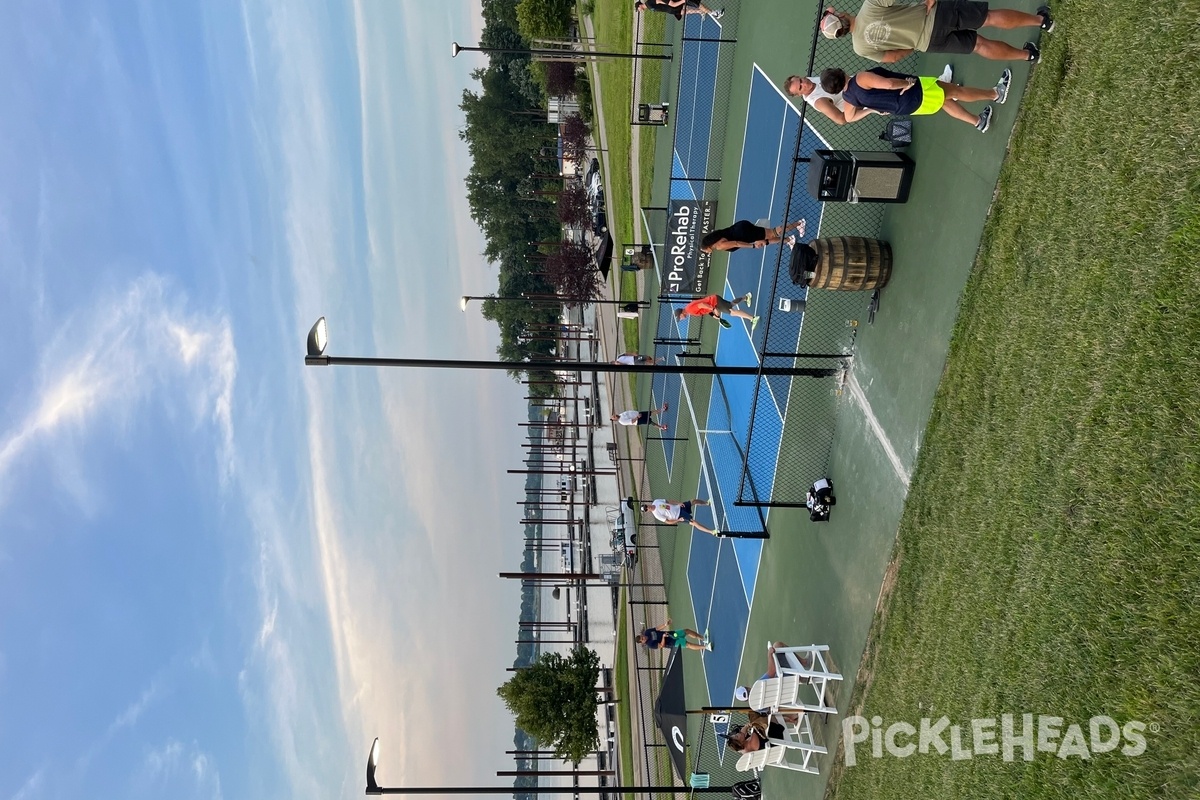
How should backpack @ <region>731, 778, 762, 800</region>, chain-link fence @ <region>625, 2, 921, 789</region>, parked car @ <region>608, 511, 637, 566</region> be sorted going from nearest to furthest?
chain-link fence @ <region>625, 2, 921, 789</region> < backpack @ <region>731, 778, 762, 800</region> < parked car @ <region>608, 511, 637, 566</region>

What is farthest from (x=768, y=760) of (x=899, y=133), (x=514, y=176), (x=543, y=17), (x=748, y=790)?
(x=514, y=176)

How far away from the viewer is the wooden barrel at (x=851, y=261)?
32.4 feet

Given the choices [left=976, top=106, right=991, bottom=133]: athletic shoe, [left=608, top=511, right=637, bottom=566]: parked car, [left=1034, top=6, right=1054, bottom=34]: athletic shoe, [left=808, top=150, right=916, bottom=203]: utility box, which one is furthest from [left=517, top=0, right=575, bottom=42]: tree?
[left=1034, top=6, right=1054, bottom=34]: athletic shoe

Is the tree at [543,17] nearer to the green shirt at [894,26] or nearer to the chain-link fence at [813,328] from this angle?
the chain-link fence at [813,328]

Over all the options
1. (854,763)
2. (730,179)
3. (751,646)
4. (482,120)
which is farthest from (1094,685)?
(482,120)

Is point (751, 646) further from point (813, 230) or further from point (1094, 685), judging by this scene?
point (1094, 685)

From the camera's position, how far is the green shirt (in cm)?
723

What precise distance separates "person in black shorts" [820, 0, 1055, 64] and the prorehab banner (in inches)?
388

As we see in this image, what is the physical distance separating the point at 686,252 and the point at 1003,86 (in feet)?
33.5

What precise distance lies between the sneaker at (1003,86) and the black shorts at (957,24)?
62 cm

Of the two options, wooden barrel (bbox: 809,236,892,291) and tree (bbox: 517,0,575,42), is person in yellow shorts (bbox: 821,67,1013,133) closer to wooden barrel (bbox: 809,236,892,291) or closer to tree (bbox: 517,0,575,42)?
wooden barrel (bbox: 809,236,892,291)

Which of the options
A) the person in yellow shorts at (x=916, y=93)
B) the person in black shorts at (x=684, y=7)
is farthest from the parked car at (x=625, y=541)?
the person in yellow shorts at (x=916, y=93)

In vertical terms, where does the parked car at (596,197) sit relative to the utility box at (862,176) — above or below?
below

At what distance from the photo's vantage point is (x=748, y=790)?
14.2m
